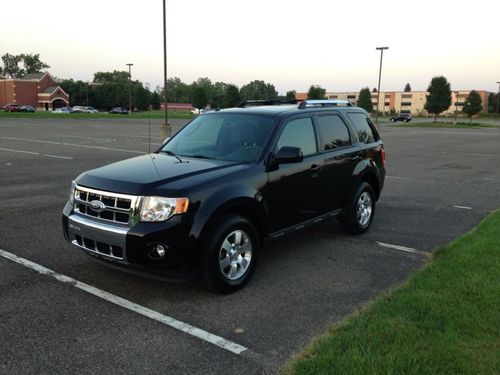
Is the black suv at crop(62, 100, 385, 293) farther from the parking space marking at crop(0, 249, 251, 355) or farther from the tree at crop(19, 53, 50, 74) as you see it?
the tree at crop(19, 53, 50, 74)

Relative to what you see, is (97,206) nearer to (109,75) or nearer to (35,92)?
(35,92)

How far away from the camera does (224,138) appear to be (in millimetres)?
5418

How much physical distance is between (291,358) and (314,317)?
750 millimetres

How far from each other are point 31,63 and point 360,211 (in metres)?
165

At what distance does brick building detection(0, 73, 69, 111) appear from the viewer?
105 meters

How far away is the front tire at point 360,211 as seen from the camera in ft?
20.7

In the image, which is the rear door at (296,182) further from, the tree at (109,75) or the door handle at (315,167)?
the tree at (109,75)

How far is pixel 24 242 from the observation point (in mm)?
5957

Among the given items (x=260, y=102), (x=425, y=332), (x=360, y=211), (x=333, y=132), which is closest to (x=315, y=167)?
(x=333, y=132)

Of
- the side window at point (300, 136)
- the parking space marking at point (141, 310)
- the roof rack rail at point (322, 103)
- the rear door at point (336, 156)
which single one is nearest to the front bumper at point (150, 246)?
the parking space marking at point (141, 310)

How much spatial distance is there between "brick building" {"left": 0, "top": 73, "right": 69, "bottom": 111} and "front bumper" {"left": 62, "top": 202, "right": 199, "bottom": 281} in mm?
112865

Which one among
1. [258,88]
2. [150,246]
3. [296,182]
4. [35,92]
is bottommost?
[150,246]

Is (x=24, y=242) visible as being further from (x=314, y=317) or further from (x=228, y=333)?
(x=314, y=317)

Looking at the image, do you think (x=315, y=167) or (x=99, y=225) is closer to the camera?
(x=99, y=225)
